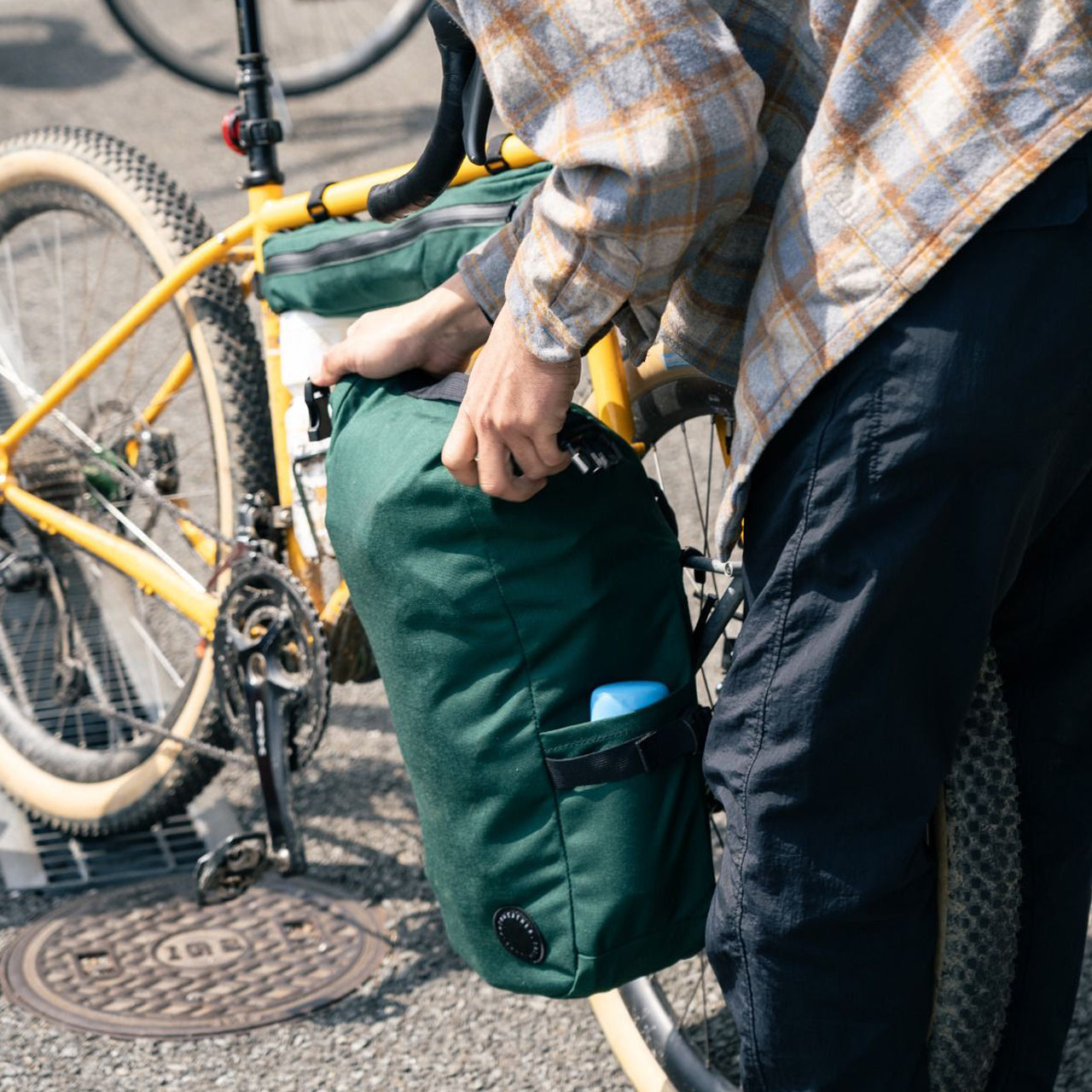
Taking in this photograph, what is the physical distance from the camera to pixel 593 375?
1911 mm

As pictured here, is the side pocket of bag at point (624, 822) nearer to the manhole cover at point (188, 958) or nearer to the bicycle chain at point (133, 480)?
the manhole cover at point (188, 958)

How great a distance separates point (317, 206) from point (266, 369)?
35 cm

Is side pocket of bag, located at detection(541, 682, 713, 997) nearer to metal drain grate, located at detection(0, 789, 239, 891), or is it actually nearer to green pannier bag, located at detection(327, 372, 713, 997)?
green pannier bag, located at detection(327, 372, 713, 997)

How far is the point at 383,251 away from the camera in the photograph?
2.13 m

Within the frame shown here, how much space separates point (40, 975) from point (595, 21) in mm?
1944

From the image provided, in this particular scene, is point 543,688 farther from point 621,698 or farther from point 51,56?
point 51,56

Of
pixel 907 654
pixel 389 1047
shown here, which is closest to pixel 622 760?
pixel 907 654

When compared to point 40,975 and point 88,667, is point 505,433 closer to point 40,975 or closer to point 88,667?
point 40,975

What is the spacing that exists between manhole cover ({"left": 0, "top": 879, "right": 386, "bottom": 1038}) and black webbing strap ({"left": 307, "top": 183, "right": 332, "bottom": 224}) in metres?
1.21

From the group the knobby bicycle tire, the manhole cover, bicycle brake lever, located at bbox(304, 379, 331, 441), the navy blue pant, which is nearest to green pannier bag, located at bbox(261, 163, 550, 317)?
bicycle brake lever, located at bbox(304, 379, 331, 441)

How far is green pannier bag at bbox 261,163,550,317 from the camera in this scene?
2.01 metres

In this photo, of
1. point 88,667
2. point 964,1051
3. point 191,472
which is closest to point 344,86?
point 191,472

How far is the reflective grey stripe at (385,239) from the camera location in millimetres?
2002

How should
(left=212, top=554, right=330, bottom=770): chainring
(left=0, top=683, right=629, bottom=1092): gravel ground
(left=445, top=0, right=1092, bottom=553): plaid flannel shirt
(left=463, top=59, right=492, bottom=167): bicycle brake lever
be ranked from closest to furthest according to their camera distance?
1. (left=445, top=0, right=1092, bottom=553): plaid flannel shirt
2. (left=463, top=59, right=492, bottom=167): bicycle brake lever
3. (left=0, top=683, right=629, bottom=1092): gravel ground
4. (left=212, top=554, right=330, bottom=770): chainring
